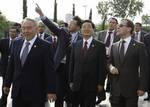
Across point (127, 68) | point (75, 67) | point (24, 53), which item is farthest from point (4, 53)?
point (127, 68)

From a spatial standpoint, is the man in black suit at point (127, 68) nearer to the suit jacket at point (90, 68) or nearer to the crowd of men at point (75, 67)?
the crowd of men at point (75, 67)

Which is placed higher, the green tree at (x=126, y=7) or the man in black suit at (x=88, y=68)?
the green tree at (x=126, y=7)

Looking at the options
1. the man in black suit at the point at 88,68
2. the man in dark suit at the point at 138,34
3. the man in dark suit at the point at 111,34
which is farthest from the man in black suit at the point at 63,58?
the man in dark suit at the point at 138,34

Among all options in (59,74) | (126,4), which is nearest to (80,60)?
(59,74)

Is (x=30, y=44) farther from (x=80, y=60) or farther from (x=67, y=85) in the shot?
(x=67, y=85)

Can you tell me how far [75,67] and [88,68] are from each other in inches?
10.0

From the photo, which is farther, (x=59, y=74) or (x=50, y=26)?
(x=59, y=74)

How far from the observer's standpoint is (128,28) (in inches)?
300

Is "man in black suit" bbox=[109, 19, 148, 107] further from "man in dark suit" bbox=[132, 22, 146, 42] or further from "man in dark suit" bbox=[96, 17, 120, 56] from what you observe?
"man in dark suit" bbox=[132, 22, 146, 42]

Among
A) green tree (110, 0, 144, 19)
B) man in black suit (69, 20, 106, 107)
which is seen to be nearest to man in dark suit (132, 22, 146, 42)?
man in black suit (69, 20, 106, 107)

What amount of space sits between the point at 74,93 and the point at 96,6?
4711 centimetres

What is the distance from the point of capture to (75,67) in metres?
8.34

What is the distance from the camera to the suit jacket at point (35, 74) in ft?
22.6

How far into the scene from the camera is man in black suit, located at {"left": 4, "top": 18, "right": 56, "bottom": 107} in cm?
689
